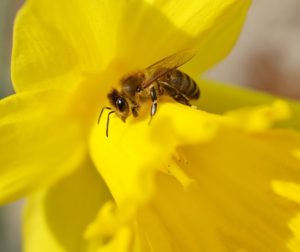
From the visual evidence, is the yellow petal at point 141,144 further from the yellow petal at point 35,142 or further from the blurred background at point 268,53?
the blurred background at point 268,53

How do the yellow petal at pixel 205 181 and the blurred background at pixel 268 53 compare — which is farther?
the blurred background at pixel 268 53

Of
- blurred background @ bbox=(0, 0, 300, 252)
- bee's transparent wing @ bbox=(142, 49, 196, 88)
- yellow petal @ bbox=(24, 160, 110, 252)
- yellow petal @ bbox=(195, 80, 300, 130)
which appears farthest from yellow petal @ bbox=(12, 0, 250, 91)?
blurred background @ bbox=(0, 0, 300, 252)

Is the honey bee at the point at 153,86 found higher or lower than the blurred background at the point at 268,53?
higher

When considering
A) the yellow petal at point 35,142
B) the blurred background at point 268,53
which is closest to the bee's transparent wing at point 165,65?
the yellow petal at point 35,142

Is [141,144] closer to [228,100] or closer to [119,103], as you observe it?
[119,103]

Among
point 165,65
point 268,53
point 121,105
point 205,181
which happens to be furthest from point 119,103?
point 268,53

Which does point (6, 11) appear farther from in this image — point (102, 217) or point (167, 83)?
point (102, 217)
